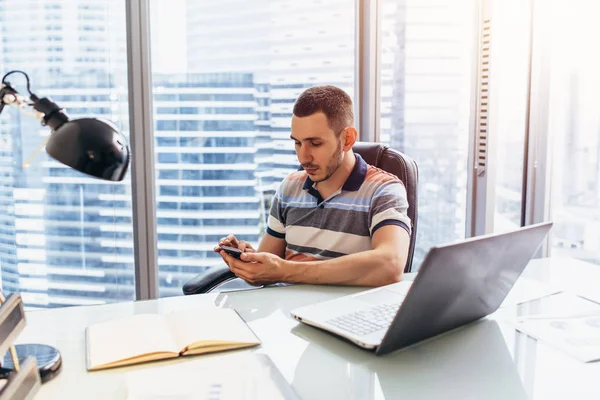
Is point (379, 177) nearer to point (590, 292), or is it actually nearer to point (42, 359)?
point (590, 292)

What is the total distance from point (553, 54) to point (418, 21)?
75cm

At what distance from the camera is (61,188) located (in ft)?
9.04

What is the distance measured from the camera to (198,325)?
1187 mm

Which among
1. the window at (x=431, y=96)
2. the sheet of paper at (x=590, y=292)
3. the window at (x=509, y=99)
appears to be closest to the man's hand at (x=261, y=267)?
the sheet of paper at (x=590, y=292)

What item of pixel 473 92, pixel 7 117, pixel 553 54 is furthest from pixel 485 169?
pixel 7 117

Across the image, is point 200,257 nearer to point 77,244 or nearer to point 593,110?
point 77,244

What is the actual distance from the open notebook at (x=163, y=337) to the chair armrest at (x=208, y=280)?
→ 444 mm

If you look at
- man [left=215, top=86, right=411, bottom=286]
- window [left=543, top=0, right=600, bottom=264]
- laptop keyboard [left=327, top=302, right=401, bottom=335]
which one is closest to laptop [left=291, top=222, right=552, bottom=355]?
laptop keyboard [left=327, top=302, right=401, bottom=335]

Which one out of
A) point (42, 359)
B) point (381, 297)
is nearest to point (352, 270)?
point (381, 297)

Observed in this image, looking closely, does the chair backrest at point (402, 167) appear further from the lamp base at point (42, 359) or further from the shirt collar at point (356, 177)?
the lamp base at point (42, 359)

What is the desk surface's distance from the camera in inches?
36.9

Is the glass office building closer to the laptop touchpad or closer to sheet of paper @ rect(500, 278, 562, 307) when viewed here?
sheet of paper @ rect(500, 278, 562, 307)

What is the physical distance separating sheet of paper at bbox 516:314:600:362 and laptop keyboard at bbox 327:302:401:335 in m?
0.27

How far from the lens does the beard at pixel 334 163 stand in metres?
1.88
